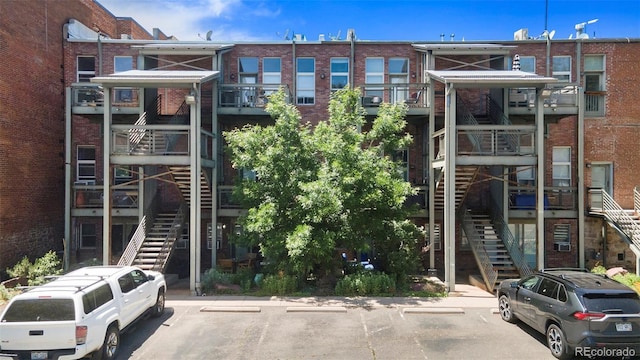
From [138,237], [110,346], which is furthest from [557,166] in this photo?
[110,346]

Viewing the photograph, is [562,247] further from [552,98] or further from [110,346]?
[110,346]

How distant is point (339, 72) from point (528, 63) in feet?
27.5

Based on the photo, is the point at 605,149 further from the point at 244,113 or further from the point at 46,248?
the point at 46,248

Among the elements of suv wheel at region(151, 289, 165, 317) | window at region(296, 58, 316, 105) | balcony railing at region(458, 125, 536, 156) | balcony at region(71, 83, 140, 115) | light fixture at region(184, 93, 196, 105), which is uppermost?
window at region(296, 58, 316, 105)

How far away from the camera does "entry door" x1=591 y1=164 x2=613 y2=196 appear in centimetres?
1777

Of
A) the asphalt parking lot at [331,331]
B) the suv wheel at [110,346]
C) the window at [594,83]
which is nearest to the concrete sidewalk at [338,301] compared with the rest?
the asphalt parking lot at [331,331]

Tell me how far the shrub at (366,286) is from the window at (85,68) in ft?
47.6

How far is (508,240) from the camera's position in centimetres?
1463

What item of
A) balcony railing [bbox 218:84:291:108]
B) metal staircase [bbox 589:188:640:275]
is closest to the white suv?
balcony railing [bbox 218:84:291:108]

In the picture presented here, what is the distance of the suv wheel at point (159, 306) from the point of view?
35.0ft

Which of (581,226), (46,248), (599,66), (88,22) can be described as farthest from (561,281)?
(88,22)

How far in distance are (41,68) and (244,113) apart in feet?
29.5

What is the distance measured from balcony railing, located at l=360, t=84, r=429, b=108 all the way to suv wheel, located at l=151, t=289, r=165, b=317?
10154 mm

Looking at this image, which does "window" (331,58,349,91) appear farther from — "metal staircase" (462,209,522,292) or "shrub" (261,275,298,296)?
"shrub" (261,275,298,296)
